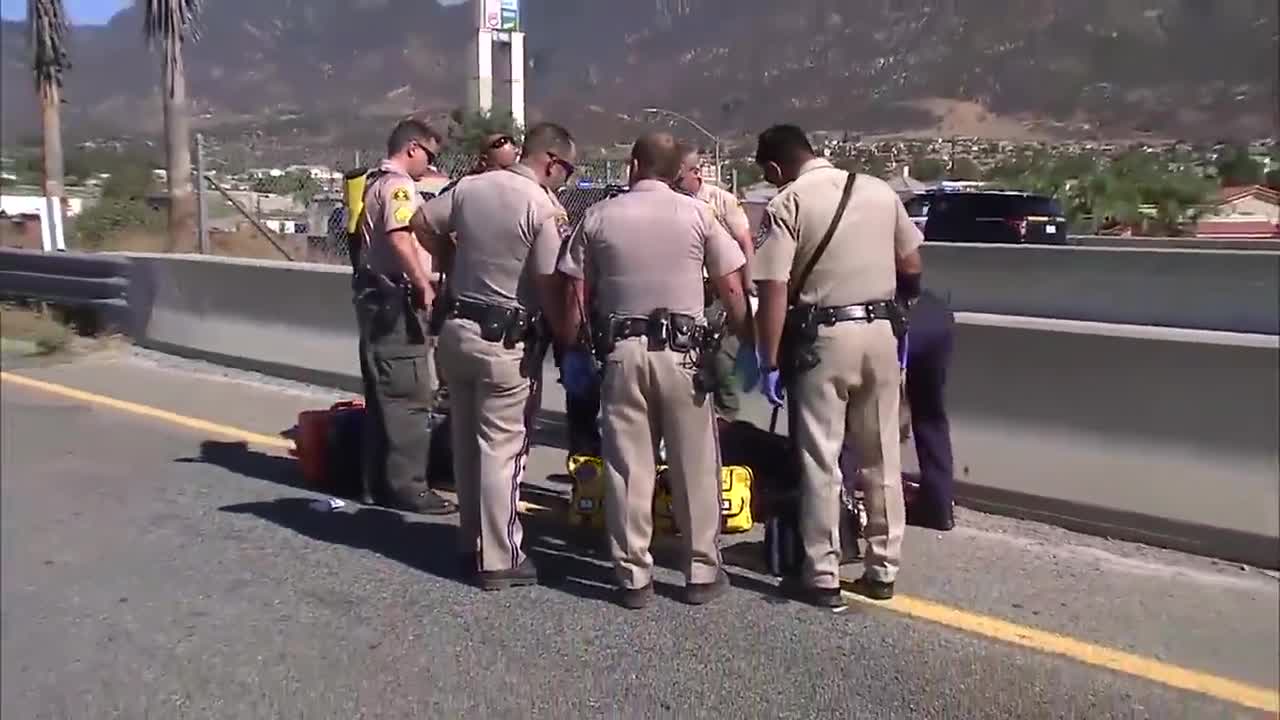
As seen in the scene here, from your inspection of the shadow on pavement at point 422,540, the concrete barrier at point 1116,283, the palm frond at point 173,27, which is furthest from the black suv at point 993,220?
the palm frond at point 173,27

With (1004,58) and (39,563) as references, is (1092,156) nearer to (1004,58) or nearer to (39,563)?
(1004,58)

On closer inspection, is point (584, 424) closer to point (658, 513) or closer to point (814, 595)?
point (658, 513)

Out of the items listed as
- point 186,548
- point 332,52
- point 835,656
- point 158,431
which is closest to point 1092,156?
point 835,656

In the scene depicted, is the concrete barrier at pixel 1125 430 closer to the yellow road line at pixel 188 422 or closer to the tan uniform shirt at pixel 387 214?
the tan uniform shirt at pixel 387 214

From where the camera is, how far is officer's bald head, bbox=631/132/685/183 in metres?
5.05

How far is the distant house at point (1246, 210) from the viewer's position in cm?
716

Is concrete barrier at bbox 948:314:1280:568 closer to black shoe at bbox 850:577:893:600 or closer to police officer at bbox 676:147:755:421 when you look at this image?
police officer at bbox 676:147:755:421

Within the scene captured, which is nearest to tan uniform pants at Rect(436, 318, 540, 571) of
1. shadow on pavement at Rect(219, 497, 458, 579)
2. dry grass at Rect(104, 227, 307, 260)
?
shadow on pavement at Rect(219, 497, 458, 579)

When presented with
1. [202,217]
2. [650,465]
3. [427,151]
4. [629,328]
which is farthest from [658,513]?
[202,217]

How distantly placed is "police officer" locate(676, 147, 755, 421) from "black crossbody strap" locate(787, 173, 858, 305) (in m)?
0.19

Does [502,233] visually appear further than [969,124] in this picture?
No

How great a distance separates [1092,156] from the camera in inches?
259

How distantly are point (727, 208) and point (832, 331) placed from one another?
6.45ft

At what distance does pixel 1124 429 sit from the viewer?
18.6 feet
